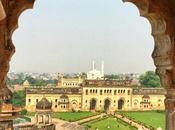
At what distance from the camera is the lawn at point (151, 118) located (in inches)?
1118

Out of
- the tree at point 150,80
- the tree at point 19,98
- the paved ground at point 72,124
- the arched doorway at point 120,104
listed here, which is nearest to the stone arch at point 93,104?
the arched doorway at point 120,104

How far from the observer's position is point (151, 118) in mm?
32656

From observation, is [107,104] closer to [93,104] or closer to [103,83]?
[93,104]

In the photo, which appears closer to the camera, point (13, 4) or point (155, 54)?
point (13, 4)

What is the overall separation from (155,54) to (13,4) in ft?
2.52

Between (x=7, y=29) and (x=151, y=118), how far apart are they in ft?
101

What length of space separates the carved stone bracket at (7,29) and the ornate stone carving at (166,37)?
571mm

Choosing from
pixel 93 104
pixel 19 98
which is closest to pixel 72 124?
pixel 93 104

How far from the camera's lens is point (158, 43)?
2.61 m

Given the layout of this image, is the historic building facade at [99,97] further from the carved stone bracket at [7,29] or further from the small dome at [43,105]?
the carved stone bracket at [7,29]

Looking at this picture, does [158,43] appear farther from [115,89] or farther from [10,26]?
[115,89]

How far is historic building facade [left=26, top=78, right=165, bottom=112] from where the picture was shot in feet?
123

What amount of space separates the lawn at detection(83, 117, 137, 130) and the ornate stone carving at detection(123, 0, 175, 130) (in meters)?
23.2

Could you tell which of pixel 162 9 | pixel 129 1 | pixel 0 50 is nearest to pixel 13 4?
pixel 0 50
